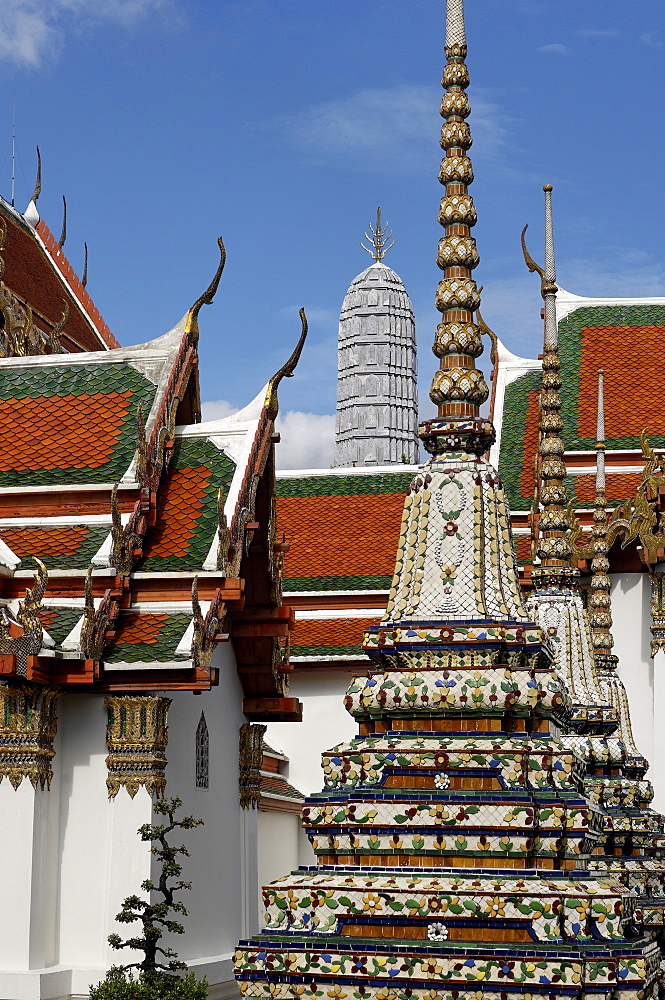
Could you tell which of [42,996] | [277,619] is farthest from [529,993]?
[277,619]

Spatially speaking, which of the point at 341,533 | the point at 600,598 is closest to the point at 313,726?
the point at 341,533

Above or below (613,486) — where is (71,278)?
above

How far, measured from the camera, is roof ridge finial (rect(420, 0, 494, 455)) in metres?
7.30

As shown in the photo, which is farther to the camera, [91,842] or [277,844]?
[277,844]

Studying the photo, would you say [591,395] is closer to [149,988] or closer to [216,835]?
[216,835]

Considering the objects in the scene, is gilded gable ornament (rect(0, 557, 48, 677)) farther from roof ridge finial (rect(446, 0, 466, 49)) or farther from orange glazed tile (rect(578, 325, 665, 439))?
orange glazed tile (rect(578, 325, 665, 439))

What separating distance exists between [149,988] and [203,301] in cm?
656

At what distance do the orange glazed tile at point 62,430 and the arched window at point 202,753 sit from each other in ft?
8.44

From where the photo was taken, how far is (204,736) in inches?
541

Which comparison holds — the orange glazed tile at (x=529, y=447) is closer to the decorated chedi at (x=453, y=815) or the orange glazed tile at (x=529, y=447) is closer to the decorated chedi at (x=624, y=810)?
the decorated chedi at (x=624, y=810)

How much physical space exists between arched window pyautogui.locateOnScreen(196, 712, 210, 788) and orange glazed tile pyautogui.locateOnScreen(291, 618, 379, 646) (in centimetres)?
877

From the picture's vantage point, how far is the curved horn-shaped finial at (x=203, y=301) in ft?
45.5

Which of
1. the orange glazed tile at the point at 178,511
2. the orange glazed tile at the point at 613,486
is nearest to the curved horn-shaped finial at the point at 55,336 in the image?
the orange glazed tile at the point at 178,511

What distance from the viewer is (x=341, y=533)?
24.9 metres
